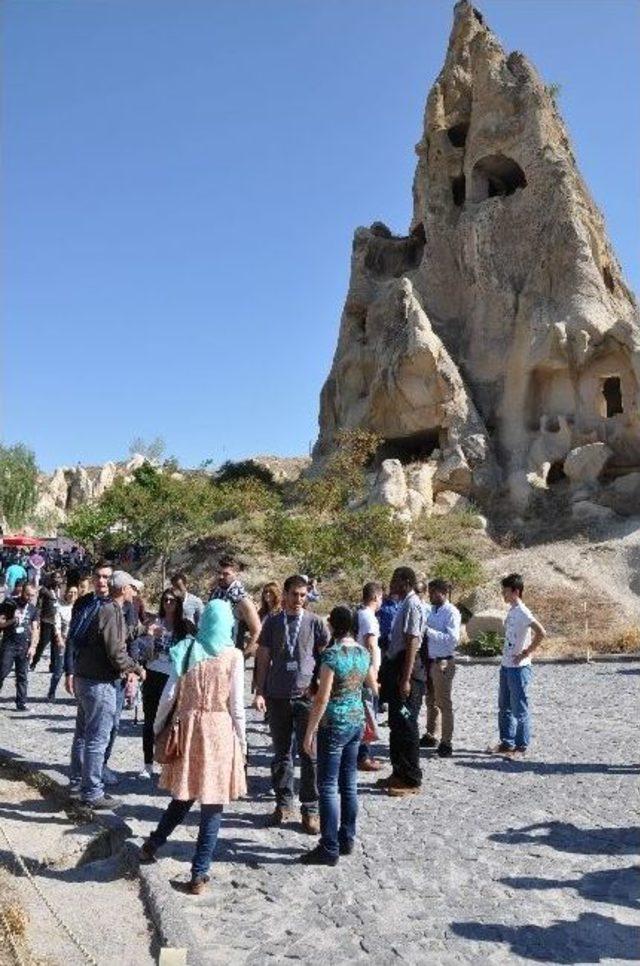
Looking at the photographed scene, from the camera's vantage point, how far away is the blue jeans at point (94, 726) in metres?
6.30

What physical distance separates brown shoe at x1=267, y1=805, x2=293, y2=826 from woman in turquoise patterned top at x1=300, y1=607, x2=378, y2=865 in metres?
0.65

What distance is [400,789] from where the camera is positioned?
671 cm

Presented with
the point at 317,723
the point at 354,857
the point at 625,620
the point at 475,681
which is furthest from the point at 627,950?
the point at 625,620

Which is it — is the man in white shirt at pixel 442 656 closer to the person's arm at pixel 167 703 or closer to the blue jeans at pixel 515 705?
the blue jeans at pixel 515 705

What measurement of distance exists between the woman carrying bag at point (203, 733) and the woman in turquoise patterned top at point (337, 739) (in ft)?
1.82

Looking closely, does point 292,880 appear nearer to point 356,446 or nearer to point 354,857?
point 354,857

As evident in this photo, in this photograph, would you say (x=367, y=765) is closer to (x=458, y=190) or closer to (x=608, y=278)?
(x=608, y=278)

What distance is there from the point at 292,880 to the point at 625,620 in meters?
17.1

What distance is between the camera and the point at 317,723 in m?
5.35

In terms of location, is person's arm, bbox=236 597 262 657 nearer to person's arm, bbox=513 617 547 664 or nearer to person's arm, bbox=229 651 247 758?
person's arm, bbox=229 651 247 758

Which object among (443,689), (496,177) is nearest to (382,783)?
(443,689)

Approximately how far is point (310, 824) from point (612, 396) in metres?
29.6

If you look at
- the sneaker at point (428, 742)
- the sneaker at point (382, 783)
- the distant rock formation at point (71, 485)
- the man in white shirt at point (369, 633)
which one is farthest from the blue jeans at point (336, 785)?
the distant rock formation at point (71, 485)

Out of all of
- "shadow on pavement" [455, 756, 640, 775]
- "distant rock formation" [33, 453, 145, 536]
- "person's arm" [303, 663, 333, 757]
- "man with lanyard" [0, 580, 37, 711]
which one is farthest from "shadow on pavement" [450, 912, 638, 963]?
"distant rock formation" [33, 453, 145, 536]
